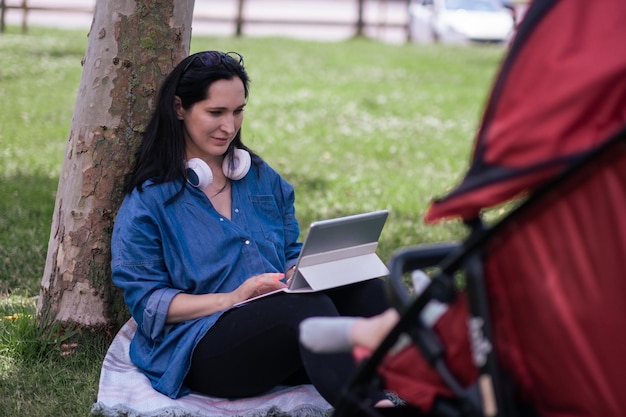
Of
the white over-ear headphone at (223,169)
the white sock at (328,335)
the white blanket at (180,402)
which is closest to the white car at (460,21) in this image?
the white over-ear headphone at (223,169)

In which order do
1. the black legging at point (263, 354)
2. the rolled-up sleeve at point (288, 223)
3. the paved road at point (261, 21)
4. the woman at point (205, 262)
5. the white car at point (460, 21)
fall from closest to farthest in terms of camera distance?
the black legging at point (263, 354), the woman at point (205, 262), the rolled-up sleeve at point (288, 223), the white car at point (460, 21), the paved road at point (261, 21)

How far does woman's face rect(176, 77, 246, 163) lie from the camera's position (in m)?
3.72

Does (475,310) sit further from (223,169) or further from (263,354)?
(223,169)

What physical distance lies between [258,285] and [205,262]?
0.28 m

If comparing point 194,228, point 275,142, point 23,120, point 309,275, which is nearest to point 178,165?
point 194,228

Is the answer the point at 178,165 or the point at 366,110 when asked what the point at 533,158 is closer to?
the point at 178,165

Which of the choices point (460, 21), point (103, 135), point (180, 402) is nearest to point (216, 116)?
point (103, 135)

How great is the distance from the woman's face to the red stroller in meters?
1.58

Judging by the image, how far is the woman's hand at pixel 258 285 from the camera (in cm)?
357

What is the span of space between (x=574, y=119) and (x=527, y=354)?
0.56 metres

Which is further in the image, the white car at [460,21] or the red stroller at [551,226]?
the white car at [460,21]

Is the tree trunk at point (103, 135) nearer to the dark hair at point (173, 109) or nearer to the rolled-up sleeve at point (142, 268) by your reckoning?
the dark hair at point (173, 109)

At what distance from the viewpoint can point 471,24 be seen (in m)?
21.8

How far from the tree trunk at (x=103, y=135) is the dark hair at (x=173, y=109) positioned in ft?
1.01
